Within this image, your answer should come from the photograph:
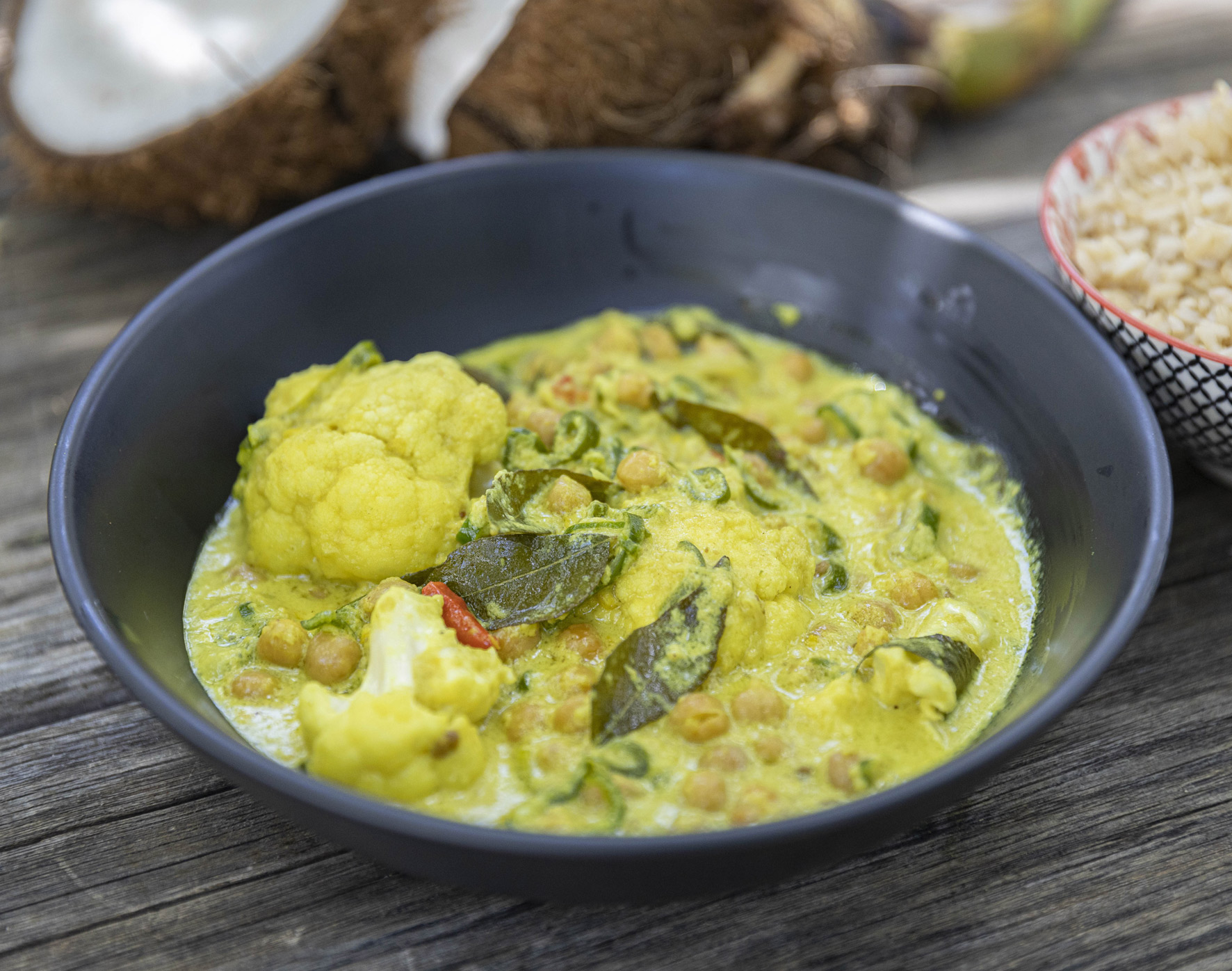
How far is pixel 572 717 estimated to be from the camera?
1971 mm

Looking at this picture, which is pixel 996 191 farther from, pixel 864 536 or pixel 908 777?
pixel 908 777

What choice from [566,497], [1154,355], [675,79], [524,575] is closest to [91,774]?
[524,575]

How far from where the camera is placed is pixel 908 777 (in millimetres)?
1903

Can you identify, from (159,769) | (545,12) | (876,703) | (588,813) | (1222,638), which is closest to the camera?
(588,813)

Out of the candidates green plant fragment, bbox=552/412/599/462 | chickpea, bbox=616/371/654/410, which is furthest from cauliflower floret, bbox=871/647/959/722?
chickpea, bbox=616/371/654/410

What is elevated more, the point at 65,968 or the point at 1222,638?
the point at 1222,638

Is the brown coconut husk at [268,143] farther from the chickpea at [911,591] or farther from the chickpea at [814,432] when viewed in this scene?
the chickpea at [911,591]

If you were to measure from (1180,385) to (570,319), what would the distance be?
159 centimetres

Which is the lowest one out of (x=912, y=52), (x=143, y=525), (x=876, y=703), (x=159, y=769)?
(x=159, y=769)

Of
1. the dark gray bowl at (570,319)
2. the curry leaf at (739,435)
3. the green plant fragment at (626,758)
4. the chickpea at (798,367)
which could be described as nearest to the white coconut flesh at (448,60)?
the dark gray bowl at (570,319)

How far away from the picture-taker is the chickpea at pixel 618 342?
2.95m

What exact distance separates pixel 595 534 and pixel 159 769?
39.4 inches

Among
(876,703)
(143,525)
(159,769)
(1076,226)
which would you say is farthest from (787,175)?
(159,769)

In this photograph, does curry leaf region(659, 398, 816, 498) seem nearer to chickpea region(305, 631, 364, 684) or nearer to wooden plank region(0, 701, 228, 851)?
chickpea region(305, 631, 364, 684)
